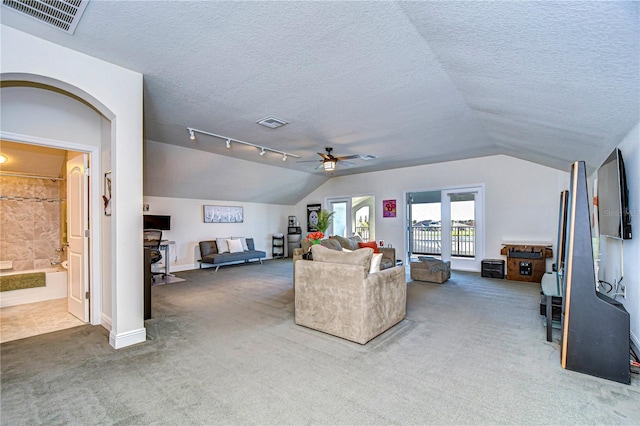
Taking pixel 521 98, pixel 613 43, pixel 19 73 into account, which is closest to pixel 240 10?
pixel 19 73

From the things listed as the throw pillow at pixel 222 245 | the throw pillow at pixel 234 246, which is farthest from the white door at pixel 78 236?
the throw pillow at pixel 234 246

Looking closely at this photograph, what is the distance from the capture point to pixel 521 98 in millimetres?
2889

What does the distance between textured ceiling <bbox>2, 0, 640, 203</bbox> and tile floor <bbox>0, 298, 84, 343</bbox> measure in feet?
9.54

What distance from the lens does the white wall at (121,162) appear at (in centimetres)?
268

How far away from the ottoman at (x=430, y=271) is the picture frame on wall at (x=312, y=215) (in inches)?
177

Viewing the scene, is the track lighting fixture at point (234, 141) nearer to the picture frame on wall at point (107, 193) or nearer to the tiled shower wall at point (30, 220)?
the picture frame on wall at point (107, 193)

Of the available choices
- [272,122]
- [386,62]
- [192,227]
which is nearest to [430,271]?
[272,122]

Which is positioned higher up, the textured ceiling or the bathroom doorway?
the textured ceiling

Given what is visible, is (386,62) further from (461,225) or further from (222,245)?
(222,245)

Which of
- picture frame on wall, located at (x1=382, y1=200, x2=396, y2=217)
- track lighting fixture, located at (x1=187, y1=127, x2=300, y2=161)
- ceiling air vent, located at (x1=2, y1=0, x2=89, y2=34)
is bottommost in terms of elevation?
picture frame on wall, located at (x1=382, y1=200, x2=396, y2=217)

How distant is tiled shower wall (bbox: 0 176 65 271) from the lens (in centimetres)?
511

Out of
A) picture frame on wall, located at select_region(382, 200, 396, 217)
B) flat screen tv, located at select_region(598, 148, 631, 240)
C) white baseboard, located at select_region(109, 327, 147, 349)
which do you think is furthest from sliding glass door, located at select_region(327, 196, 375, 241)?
white baseboard, located at select_region(109, 327, 147, 349)

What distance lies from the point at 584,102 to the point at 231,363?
375cm

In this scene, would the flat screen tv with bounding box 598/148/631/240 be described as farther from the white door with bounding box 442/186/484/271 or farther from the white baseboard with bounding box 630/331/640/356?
the white door with bounding box 442/186/484/271
